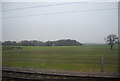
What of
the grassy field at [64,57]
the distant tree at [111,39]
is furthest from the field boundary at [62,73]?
the distant tree at [111,39]

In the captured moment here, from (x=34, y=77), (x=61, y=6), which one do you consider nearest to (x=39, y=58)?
(x=34, y=77)

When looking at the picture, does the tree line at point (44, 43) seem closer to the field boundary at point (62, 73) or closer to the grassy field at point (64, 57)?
the grassy field at point (64, 57)

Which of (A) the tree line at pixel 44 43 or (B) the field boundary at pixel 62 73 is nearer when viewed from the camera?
(B) the field boundary at pixel 62 73

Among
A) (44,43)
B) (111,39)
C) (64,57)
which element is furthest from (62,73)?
(111,39)

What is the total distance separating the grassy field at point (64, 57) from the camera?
106 inches

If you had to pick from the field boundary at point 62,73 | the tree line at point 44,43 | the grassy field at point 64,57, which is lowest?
the field boundary at point 62,73

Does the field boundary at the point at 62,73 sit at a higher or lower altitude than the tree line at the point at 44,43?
lower

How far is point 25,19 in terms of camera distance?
293 centimetres

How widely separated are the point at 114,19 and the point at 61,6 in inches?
47.0

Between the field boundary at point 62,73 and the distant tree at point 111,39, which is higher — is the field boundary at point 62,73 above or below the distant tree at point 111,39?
below

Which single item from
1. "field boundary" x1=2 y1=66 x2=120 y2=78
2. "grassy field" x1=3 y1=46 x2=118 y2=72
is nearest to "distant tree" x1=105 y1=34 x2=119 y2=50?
"grassy field" x1=3 y1=46 x2=118 y2=72

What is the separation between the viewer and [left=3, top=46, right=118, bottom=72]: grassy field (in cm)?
270

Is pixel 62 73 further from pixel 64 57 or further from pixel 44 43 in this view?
pixel 44 43

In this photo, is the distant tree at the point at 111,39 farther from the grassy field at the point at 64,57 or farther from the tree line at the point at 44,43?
the tree line at the point at 44,43
